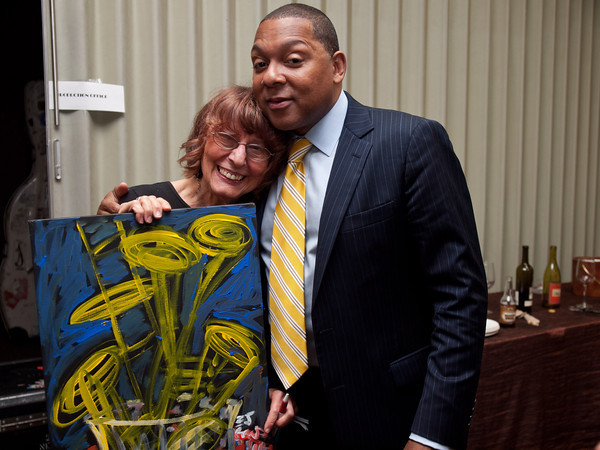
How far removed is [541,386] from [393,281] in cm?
140

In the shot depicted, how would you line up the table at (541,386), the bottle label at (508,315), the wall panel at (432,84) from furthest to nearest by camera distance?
the bottle label at (508,315), the table at (541,386), the wall panel at (432,84)

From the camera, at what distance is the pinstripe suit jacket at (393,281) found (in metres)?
1.11

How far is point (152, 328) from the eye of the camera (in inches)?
39.9

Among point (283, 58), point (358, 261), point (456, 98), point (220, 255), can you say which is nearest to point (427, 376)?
point (358, 261)

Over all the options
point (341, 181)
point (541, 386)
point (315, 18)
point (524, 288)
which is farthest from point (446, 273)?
point (524, 288)

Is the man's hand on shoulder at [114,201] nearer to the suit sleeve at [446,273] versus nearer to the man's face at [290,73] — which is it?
the man's face at [290,73]

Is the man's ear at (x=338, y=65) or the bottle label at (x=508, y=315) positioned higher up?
the man's ear at (x=338, y=65)

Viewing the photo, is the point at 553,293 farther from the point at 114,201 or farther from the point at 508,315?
the point at 114,201

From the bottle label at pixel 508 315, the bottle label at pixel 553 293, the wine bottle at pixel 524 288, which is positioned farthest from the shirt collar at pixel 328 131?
the bottle label at pixel 553 293

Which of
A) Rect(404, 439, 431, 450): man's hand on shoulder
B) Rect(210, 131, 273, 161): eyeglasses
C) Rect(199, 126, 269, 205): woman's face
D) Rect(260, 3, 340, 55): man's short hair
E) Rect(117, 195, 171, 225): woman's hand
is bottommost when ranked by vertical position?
Rect(404, 439, 431, 450): man's hand on shoulder

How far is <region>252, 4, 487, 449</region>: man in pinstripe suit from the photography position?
43.8 inches

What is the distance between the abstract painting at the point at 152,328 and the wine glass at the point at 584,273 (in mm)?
2037

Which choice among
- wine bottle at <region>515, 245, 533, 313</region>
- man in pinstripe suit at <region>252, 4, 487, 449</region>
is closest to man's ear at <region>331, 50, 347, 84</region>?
man in pinstripe suit at <region>252, 4, 487, 449</region>

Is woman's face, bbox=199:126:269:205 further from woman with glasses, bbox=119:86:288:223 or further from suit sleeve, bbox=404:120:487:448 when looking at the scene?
suit sleeve, bbox=404:120:487:448
